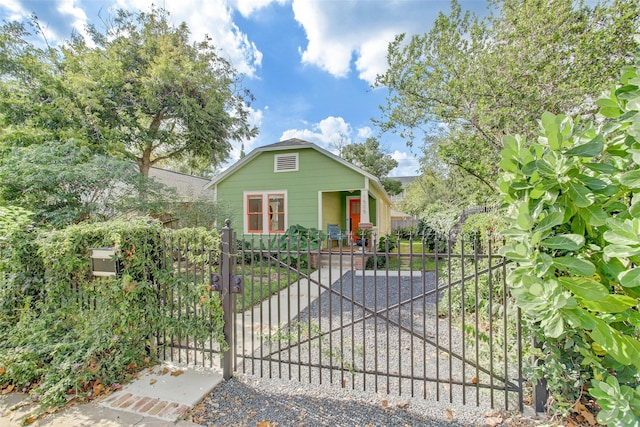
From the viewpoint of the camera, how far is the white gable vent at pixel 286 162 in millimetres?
11375

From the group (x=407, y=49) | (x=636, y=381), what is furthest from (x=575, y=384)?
(x=407, y=49)

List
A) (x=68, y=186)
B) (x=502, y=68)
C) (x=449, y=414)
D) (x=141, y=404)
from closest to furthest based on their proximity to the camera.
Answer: (x=449, y=414), (x=141, y=404), (x=68, y=186), (x=502, y=68)

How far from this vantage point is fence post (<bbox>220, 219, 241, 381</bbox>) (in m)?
2.99

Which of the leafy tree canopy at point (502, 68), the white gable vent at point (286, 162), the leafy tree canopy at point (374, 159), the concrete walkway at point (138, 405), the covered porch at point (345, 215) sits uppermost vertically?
the leafy tree canopy at point (374, 159)

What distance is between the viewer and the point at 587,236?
182 cm

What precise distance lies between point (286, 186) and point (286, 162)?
97cm

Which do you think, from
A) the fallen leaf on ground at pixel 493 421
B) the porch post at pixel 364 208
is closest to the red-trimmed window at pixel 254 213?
the porch post at pixel 364 208

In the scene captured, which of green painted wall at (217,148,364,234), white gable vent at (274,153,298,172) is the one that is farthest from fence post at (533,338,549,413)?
white gable vent at (274,153,298,172)

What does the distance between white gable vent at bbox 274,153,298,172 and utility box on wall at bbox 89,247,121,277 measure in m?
8.73

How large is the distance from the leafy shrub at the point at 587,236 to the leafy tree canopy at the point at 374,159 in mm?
25364

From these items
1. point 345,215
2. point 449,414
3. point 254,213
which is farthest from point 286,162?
point 449,414

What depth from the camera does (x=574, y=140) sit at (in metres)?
1.76

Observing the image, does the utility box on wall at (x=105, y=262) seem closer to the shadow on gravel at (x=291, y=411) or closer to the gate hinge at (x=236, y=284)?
the gate hinge at (x=236, y=284)

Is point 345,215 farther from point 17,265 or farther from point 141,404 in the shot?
point 141,404
